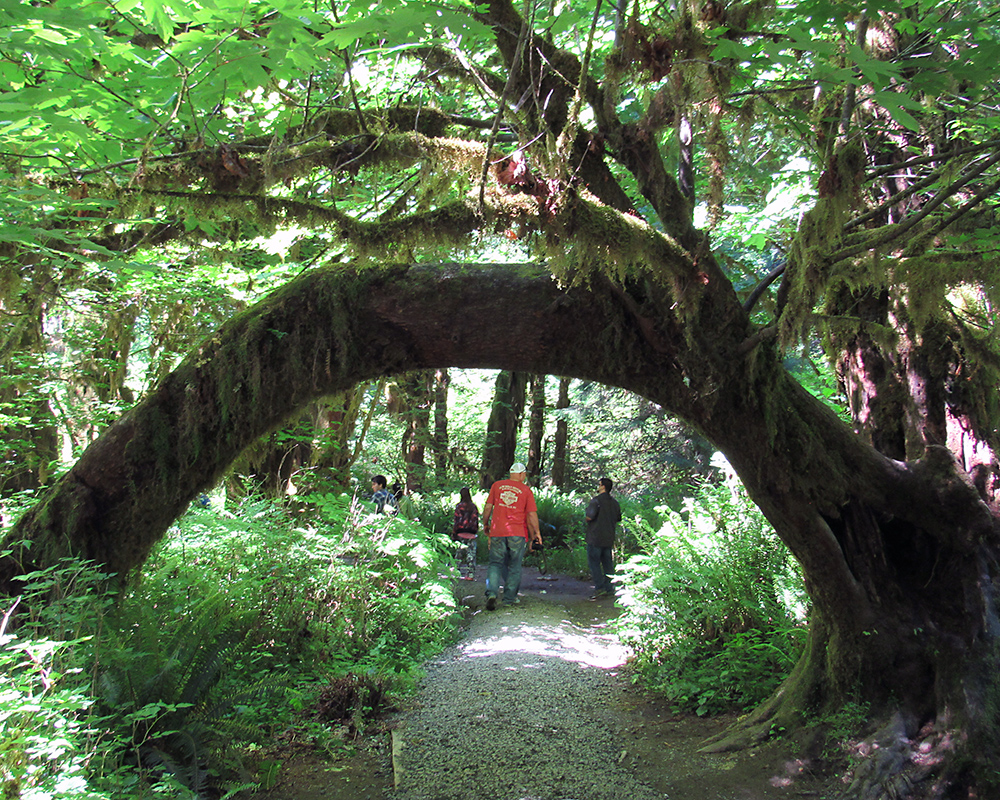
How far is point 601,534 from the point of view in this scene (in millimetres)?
11031

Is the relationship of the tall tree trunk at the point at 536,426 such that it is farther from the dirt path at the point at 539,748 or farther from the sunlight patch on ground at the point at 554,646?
the dirt path at the point at 539,748

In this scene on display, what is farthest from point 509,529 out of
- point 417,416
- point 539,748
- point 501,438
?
point 501,438

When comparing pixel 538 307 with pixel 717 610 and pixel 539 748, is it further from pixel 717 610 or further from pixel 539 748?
pixel 717 610

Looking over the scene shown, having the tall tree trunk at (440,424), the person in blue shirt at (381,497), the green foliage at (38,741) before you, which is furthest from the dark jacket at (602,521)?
the green foliage at (38,741)

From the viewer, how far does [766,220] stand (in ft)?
25.1

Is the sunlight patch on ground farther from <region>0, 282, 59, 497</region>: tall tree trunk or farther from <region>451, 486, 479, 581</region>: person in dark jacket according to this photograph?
<region>0, 282, 59, 497</region>: tall tree trunk

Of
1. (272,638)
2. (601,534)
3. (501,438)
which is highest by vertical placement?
(501,438)

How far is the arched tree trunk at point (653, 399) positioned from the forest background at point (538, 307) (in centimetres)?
2

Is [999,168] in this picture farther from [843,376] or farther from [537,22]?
[537,22]

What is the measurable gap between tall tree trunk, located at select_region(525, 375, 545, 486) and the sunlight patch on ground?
10.4 meters

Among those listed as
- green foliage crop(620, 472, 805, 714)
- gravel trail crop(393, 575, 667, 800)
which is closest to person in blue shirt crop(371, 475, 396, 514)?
gravel trail crop(393, 575, 667, 800)

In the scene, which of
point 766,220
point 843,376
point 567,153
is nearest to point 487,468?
point 766,220

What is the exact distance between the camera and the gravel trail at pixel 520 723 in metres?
4.45

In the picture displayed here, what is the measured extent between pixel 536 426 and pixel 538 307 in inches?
587
